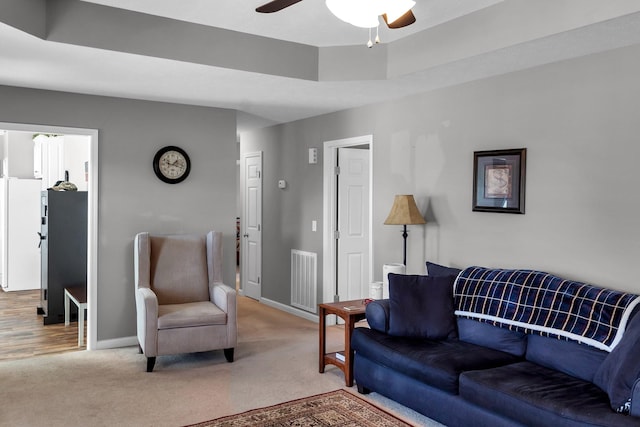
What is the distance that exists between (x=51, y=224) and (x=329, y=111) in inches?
124

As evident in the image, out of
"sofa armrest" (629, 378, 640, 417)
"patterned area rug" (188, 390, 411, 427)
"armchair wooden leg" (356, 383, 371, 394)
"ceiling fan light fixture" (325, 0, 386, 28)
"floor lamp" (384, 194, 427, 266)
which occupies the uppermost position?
"ceiling fan light fixture" (325, 0, 386, 28)

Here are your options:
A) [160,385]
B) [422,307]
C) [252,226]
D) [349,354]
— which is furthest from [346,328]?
Answer: [252,226]

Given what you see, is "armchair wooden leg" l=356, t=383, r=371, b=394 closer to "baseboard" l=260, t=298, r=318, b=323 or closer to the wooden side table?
the wooden side table

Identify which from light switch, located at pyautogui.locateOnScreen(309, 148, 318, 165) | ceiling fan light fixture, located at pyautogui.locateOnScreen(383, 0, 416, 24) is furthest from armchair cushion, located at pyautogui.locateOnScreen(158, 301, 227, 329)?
ceiling fan light fixture, located at pyautogui.locateOnScreen(383, 0, 416, 24)

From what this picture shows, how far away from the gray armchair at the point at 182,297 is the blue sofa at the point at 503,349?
1.21 metres

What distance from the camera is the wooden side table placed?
12.9 feet

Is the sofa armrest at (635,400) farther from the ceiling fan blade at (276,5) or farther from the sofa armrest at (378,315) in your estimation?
the ceiling fan blade at (276,5)

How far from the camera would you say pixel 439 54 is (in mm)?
3686

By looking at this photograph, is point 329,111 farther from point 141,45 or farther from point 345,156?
point 141,45

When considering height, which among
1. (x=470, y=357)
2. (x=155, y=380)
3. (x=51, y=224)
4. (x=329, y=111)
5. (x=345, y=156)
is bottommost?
(x=155, y=380)

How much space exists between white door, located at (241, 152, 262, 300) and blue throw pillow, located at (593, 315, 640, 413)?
15.7 ft

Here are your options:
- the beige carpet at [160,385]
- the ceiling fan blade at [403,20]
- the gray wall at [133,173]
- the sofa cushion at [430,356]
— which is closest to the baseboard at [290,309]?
the beige carpet at [160,385]

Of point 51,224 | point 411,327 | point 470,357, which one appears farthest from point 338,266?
point 51,224

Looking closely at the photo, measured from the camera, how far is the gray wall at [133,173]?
470 centimetres
